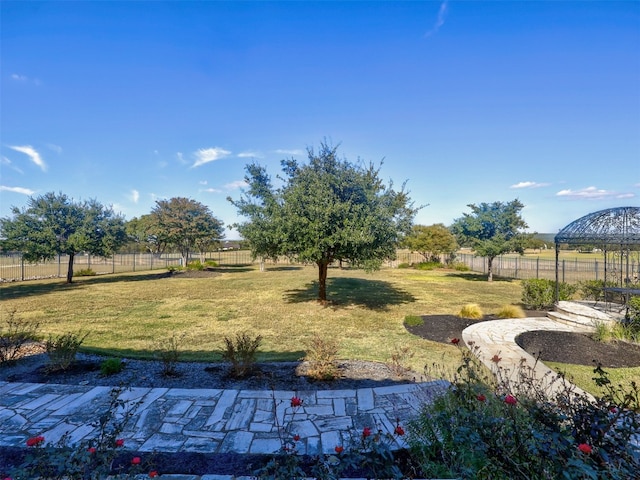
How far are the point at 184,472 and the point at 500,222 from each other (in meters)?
19.4

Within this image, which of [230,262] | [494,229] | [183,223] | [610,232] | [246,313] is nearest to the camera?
[610,232]

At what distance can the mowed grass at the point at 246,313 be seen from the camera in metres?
6.70

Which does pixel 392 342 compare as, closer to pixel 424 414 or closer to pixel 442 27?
pixel 424 414

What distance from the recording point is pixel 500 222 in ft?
59.1

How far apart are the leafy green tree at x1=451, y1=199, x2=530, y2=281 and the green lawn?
230 cm

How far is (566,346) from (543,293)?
4.52m

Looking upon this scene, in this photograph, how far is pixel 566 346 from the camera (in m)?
6.47

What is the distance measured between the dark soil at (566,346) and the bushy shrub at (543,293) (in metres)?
→ 3.32

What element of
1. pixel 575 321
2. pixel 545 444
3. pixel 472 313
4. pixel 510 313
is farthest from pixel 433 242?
pixel 545 444

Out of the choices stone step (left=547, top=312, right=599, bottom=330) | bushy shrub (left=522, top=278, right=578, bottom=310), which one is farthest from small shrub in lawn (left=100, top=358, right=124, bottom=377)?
bushy shrub (left=522, top=278, right=578, bottom=310)

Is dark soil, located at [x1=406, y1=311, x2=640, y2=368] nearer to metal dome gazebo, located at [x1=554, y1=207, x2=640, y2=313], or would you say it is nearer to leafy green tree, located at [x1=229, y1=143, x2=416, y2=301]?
metal dome gazebo, located at [x1=554, y1=207, x2=640, y2=313]

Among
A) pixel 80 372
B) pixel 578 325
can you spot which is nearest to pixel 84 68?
pixel 80 372

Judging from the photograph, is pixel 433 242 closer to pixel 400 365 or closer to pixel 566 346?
pixel 566 346

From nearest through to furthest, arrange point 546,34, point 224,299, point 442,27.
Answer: point 546,34, point 442,27, point 224,299
